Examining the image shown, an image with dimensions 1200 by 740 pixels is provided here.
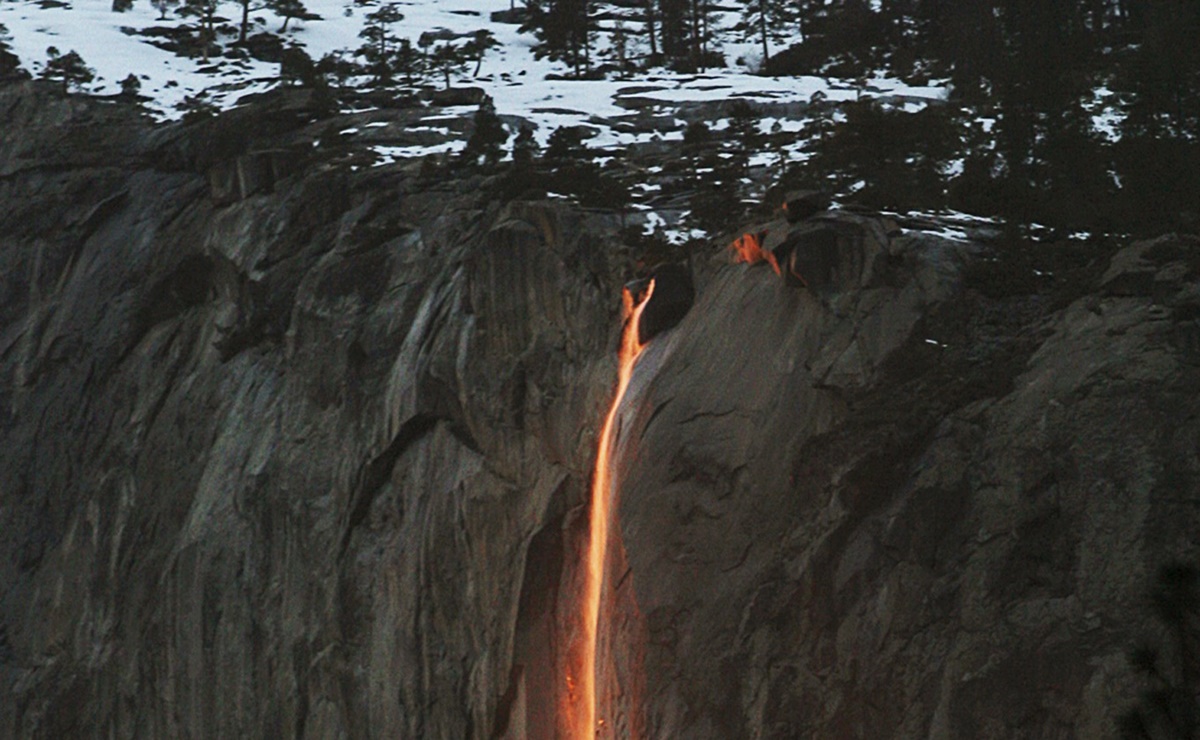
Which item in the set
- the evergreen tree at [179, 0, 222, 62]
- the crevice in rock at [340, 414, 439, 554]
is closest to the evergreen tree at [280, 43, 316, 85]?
the evergreen tree at [179, 0, 222, 62]

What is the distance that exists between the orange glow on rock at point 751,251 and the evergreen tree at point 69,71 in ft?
115

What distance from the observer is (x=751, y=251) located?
28.8 m

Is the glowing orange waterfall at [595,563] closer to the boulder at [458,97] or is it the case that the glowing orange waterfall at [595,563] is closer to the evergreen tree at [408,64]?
the boulder at [458,97]

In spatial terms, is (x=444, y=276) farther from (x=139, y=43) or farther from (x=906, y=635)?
(x=139, y=43)

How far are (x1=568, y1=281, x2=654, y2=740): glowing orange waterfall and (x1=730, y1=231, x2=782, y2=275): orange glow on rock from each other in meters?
2.44

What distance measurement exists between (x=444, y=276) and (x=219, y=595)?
991 cm

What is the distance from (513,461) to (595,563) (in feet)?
13.1

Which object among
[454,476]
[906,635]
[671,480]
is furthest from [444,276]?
[906,635]

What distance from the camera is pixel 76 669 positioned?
43.8 meters

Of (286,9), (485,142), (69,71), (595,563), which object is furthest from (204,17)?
(595,563)

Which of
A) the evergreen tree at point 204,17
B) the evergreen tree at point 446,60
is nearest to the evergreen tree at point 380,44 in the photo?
the evergreen tree at point 446,60

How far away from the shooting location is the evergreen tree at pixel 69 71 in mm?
57188

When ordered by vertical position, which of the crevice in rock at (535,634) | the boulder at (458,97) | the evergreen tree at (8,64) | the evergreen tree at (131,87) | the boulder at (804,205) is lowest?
the crevice in rock at (535,634)

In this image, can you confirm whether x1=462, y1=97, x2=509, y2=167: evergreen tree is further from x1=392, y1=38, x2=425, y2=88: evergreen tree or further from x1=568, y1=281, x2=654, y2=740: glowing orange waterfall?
x1=392, y1=38, x2=425, y2=88: evergreen tree
